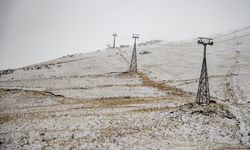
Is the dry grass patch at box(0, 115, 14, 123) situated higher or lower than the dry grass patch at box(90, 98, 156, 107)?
lower

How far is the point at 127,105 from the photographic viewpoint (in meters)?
39.8

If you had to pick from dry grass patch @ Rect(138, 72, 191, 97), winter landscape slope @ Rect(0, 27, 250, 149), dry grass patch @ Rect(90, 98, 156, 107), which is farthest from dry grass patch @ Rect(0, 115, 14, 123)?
dry grass patch @ Rect(138, 72, 191, 97)

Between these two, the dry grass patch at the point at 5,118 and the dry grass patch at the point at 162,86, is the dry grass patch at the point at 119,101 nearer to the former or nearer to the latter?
the dry grass patch at the point at 162,86

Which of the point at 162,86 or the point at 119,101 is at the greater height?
the point at 162,86

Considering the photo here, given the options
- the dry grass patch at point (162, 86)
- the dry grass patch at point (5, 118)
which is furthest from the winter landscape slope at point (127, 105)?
the dry grass patch at point (162, 86)

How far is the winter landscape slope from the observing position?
26828 millimetres

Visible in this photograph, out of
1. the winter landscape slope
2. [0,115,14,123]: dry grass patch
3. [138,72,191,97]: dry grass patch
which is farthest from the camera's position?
[138,72,191,97]: dry grass patch

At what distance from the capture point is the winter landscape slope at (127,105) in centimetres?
2683

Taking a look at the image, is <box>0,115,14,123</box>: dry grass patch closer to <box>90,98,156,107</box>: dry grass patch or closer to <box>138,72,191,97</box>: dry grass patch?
<box>90,98,156,107</box>: dry grass patch

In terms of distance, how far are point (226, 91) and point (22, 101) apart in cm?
3387

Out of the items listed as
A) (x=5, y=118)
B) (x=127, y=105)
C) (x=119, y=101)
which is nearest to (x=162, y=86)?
(x=119, y=101)

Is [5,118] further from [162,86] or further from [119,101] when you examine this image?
[162,86]

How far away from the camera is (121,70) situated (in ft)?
217

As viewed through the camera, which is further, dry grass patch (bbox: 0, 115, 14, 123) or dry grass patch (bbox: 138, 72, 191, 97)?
dry grass patch (bbox: 138, 72, 191, 97)
